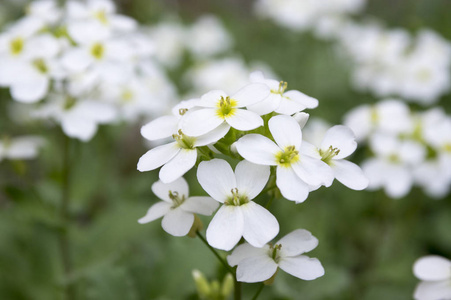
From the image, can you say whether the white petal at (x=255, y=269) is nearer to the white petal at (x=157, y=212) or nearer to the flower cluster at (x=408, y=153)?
the white petal at (x=157, y=212)

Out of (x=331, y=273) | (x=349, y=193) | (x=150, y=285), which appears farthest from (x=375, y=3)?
(x=150, y=285)

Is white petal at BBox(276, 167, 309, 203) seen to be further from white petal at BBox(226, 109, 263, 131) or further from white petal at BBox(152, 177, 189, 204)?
white petal at BBox(152, 177, 189, 204)

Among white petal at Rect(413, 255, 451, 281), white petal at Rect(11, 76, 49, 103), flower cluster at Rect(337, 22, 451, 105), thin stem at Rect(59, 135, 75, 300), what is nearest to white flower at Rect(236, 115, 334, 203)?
white petal at Rect(413, 255, 451, 281)

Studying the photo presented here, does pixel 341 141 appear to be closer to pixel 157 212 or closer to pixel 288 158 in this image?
pixel 288 158

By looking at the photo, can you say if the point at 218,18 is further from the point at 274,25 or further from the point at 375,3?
the point at 375,3

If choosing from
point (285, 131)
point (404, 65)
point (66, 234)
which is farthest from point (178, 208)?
point (404, 65)

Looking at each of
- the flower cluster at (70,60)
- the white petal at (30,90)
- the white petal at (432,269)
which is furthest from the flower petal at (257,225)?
the white petal at (30,90)
